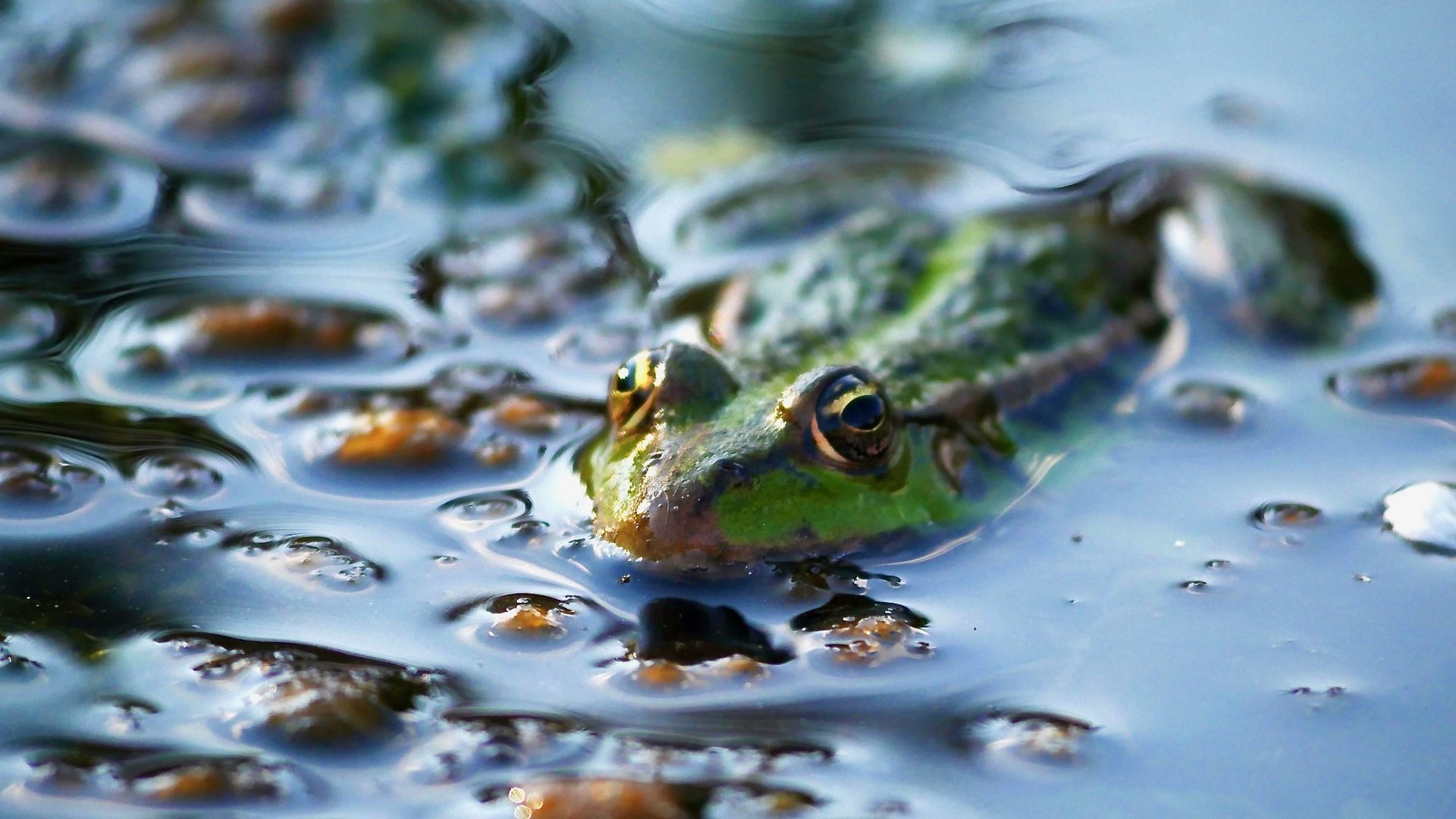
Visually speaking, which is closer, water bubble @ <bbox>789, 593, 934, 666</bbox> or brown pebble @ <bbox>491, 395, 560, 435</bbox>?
water bubble @ <bbox>789, 593, 934, 666</bbox>

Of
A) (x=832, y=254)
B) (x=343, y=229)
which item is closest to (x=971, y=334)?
(x=832, y=254)

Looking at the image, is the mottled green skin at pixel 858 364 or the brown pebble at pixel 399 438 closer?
the mottled green skin at pixel 858 364

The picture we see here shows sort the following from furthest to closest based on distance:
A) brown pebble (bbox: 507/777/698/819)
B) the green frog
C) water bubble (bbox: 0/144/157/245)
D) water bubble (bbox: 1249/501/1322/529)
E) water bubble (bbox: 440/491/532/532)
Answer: water bubble (bbox: 0/144/157/245)
water bubble (bbox: 1249/501/1322/529)
water bubble (bbox: 440/491/532/532)
the green frog
brown pebble (bbox: 507/777/698/819)

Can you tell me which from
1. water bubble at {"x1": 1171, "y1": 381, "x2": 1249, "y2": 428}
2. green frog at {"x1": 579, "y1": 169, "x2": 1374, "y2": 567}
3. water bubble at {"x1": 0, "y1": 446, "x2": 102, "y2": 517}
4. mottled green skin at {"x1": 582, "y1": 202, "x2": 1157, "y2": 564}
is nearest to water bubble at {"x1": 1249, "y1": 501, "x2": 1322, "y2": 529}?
water bubble at {"x1": 1171, "y1": 381, "x2": 1249, "y2": 428}

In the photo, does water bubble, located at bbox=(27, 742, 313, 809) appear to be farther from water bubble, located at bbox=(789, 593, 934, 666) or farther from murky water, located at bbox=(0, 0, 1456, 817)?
water bubble, located at bbox=(789, 593, 934, 666)

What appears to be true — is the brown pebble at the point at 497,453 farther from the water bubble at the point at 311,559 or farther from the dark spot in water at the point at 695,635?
the dark spot in water at the point at 695,635

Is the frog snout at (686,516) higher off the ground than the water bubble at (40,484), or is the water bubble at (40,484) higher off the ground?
the water bubble at (40,484)

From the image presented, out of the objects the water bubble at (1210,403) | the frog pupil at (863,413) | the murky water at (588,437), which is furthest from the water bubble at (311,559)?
the water bubble at (1210,403)
